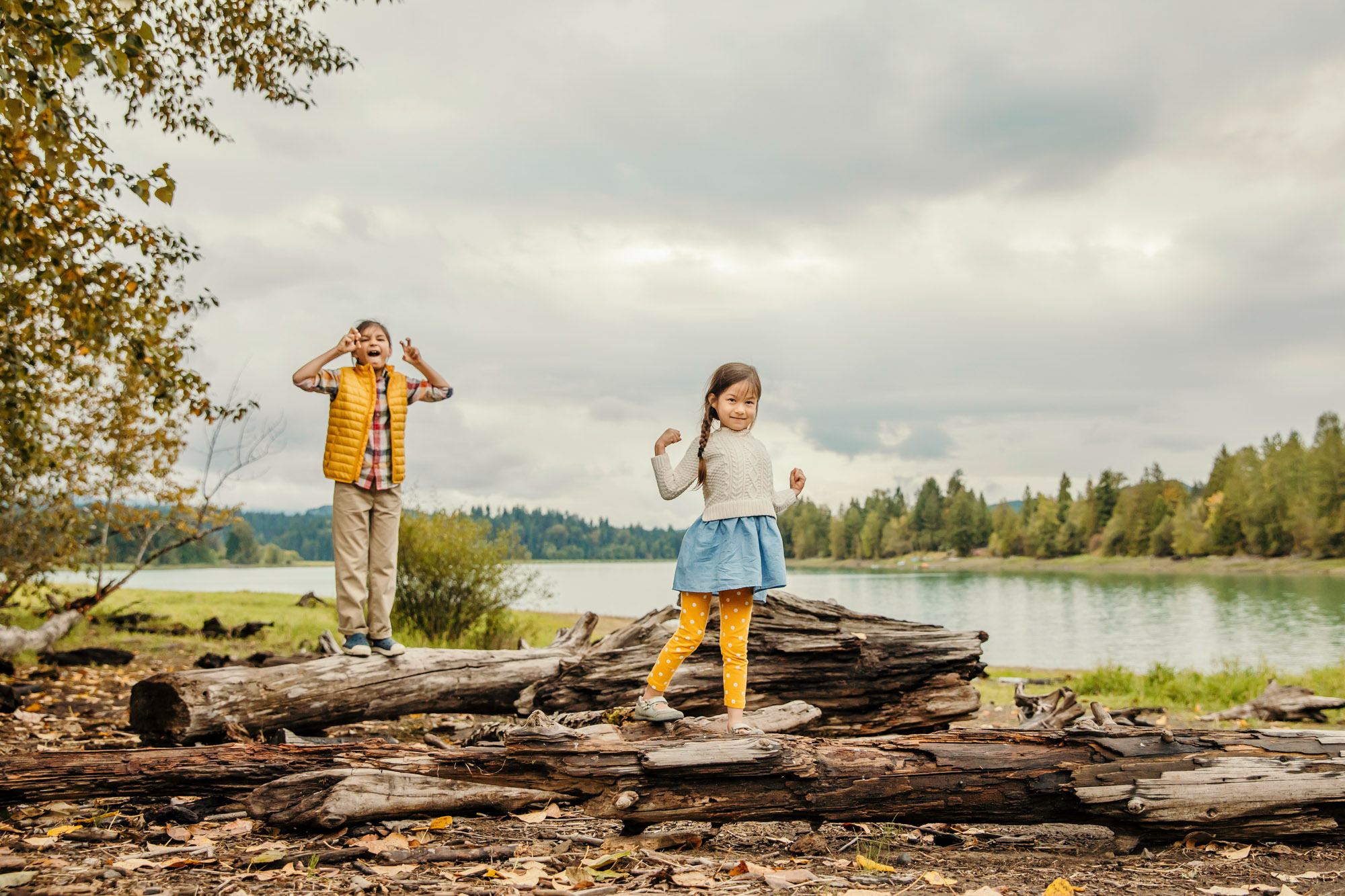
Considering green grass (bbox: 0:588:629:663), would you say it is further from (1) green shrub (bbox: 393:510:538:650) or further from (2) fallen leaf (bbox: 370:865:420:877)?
(2) fallen leaf (bbox: 370:865:420:877)

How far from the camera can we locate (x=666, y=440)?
5.36 m

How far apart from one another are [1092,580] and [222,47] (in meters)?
61.7

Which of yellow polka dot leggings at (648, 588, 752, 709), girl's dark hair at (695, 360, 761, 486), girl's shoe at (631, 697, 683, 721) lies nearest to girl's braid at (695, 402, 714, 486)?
girl's dark hair at (695, 360, 761, 486)

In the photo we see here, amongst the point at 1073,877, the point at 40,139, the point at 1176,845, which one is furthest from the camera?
the point at 40,139

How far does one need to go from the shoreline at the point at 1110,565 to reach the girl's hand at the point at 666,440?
241 feet

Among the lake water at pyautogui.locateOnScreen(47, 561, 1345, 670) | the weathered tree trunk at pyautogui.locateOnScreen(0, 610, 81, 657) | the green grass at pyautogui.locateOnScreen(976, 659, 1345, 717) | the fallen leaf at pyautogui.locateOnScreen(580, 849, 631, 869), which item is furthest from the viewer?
the lake water at pyautogui.locateOnScreen(47, 561, 1345, 670)

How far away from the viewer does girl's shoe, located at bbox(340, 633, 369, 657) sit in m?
6.84

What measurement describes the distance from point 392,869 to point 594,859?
0.90 m

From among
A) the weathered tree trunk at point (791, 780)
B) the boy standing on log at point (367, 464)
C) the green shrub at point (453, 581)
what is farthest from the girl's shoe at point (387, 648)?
the green shrub at point (453, 581)

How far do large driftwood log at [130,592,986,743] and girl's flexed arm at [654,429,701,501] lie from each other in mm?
1956

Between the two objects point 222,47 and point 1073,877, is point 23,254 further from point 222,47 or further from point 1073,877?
point 1073,877

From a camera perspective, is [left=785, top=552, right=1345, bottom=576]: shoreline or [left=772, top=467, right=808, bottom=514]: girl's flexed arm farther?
[left=785, top=552, right=1345, bottom=576]: shoreline

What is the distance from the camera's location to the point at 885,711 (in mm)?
6707

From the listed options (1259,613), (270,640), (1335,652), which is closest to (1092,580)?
(1259,613)
